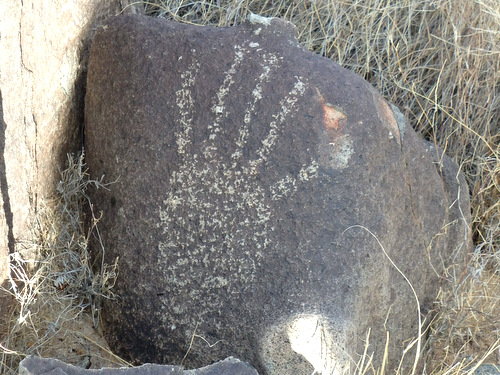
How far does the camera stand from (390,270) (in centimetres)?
184

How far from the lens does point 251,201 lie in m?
1.73

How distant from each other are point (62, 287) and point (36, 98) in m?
0.58

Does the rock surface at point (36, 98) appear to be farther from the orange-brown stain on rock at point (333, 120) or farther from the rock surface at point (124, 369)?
the orange-brown stain on rock at point (333, 120)

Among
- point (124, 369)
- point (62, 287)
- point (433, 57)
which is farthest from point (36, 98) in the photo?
point (433, 57)

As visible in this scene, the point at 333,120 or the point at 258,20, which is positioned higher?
the point at 258,20

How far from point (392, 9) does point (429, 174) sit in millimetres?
982

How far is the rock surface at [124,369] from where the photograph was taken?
1457 millimetres

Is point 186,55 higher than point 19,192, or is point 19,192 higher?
point 186,55

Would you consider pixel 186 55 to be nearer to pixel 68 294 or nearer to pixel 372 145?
pixel 372 145

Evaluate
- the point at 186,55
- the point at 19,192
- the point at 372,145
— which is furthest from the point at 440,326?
the point at 19,192

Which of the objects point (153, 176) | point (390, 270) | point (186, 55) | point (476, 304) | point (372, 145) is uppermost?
point (186, 55)

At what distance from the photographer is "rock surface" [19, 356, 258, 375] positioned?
1457 millimetres

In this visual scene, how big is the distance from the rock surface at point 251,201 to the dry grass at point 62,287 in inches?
2.9

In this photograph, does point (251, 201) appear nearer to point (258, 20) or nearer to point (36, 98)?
point (258, 20)
